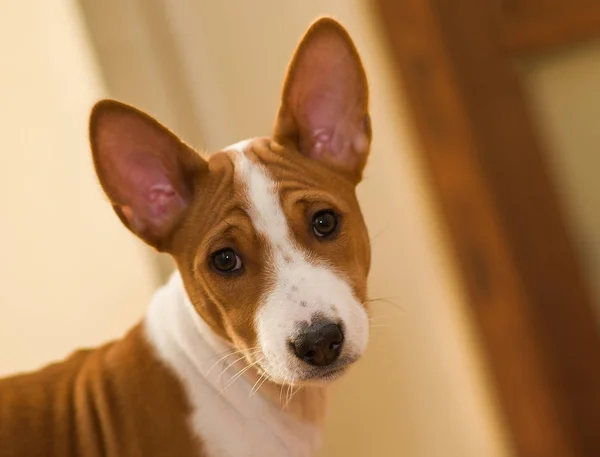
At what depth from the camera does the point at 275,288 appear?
133 centimetres

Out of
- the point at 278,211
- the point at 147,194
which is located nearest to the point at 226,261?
the point at 278,211

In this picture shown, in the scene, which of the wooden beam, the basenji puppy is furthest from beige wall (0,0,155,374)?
the wooden beam

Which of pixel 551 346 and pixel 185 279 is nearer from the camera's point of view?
pixel 185 279

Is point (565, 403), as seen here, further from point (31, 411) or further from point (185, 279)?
point (31, 411)

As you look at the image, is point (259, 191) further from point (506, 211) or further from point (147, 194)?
point (506, 211)

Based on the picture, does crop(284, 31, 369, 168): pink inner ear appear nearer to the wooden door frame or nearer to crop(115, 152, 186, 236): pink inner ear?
crop(115, 152, 186, 236): pink inner ear

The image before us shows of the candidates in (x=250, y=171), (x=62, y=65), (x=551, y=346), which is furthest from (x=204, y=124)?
(x=551, y=346)

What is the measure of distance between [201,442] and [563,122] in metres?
1.57

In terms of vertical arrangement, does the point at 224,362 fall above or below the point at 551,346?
above

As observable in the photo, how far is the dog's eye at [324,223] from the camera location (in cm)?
143

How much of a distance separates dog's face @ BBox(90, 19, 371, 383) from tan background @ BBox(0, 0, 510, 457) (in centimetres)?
71

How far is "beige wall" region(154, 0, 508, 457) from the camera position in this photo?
7.52ft

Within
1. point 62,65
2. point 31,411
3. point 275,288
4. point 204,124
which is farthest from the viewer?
point 204,124

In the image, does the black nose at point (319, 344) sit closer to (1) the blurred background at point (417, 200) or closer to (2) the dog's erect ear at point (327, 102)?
(2) the dog's erect ear at point (327, 102)
